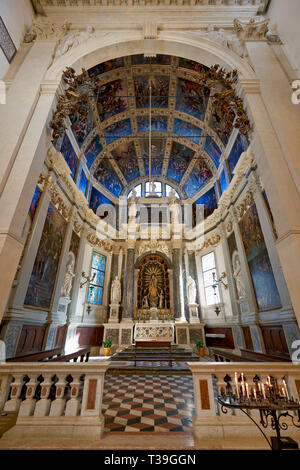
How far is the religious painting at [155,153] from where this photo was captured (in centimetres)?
1357

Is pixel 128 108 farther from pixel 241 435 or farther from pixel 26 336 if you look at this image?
pixel 241 435

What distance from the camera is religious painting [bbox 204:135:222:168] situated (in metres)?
11.2

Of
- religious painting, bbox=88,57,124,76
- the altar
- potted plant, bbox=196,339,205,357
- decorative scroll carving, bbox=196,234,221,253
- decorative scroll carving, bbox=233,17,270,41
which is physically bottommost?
potted plant, bbox=196,339,205,357

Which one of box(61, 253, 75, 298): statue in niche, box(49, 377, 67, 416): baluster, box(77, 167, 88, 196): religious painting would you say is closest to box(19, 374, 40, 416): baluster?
box(49, 377, 67, 416): baluster

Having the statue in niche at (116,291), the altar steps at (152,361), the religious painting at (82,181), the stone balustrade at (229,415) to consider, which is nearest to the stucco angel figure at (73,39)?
the religious painting at (82,181)

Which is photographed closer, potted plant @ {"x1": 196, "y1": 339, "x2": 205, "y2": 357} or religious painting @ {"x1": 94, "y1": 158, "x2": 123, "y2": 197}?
potted plant @ {"x1": 196, "y1": 339, "x2": 205, "y2": 357}

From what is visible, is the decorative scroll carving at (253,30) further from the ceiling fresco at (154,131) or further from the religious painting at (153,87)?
the religious painting at (153,87)

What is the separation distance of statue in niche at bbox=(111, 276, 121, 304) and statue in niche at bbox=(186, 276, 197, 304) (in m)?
4.08

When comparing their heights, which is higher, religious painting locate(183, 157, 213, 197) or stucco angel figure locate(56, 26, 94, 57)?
religious painting locate(183, 157, 213, 197)

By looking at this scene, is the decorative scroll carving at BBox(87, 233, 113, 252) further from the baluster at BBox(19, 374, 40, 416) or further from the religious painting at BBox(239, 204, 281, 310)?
the baluster at BBox(19, 374, 40, 416)

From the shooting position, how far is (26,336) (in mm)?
6020

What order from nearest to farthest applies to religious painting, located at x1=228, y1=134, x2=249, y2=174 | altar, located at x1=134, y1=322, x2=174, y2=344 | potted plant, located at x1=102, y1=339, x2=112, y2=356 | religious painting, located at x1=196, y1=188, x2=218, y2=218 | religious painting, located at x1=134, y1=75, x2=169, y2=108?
religious painting, located at x1=228, y1=134, x2=249, y2=174 → religious painting, located at x1=134, y1=75, x2=169, y2=108 → potted plant, located at x1=102, y1=339, x2=112, y2=356 → altar, located at x1=134, y1=322, x2=174, y2=344 → religious painting, located at x1=196, y1=188, x2=218, y2=218

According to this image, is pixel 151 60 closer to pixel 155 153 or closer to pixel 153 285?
pixel 155 153

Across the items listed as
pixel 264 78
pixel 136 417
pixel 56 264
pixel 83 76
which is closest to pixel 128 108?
pixel 83 76
